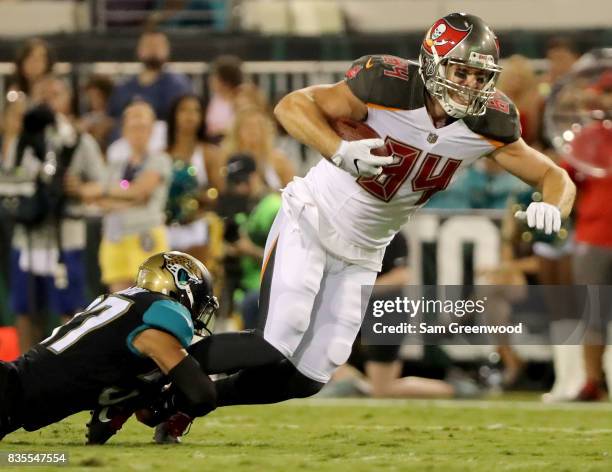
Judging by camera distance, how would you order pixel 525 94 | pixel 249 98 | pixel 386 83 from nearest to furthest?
pixel 386 83
pixel 525 94
pixel 249 98

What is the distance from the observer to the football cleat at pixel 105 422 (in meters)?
5.72

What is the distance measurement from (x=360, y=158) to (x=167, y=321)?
3.12 ft

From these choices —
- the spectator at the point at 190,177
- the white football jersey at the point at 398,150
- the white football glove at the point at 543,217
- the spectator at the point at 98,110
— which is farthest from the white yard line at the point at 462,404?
the spectator at the point at 98,110

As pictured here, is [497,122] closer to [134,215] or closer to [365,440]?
[365,440]

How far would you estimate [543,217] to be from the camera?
217 inches

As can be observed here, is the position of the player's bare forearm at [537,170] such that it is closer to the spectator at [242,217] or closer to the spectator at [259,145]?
the spectator at [242,217]

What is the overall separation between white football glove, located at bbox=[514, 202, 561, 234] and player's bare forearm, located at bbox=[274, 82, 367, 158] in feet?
2.58

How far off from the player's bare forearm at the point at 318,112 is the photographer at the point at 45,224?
12.4 feet

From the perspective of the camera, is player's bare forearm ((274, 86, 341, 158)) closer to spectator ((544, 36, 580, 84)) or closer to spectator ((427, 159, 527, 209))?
spectator ((427, 159, 527, 209))

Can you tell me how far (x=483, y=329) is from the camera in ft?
29.8

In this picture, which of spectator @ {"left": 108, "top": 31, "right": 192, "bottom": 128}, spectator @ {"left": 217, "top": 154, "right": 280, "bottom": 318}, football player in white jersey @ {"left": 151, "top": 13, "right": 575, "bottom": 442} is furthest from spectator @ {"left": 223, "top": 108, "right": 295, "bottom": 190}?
football player in white jersey @ {"left": 151, "top": 13, "right": 575, "bottom": 442}

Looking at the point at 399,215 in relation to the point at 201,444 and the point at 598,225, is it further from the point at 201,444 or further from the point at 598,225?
the point at 598,225

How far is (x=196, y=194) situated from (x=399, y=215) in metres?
3.45

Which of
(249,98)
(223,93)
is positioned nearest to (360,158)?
(249,98)
